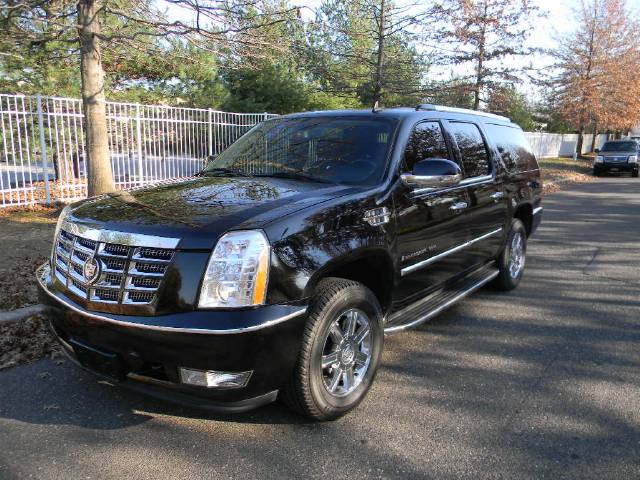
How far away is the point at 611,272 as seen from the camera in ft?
22.1

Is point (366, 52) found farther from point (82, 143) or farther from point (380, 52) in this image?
point (82, 143)

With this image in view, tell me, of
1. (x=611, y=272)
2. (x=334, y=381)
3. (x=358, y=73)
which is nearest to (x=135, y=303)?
(x=334, y=381)

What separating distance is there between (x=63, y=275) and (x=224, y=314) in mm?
1202

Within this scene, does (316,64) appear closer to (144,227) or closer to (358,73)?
(358,73)

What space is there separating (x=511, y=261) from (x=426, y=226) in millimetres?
2410

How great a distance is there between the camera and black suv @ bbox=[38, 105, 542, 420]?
2.57 metres

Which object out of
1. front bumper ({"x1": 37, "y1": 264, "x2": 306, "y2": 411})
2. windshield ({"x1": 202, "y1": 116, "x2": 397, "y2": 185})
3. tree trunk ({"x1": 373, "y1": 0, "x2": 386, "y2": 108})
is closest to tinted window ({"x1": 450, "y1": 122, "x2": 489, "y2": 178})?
windshield ({"x1": 202, "y1": 116, "x2": 397, "y2": 185})

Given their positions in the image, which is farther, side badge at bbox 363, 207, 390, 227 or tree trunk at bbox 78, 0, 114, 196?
tree trunk at bbox 78, 0, 114, 196

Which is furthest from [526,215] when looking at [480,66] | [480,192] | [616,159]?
[616,159]

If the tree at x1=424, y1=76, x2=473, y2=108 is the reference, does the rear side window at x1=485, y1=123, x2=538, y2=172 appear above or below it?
below

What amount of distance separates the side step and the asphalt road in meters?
0.38

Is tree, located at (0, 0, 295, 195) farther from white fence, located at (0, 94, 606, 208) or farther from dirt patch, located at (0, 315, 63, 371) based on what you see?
dirt patch, located at (0, 315, 63, 371)

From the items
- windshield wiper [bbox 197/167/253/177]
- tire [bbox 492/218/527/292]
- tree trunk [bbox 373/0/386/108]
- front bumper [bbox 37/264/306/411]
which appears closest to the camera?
front bumper [bbox 37/264/306/411]

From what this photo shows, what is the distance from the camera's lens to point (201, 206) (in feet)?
9.85
